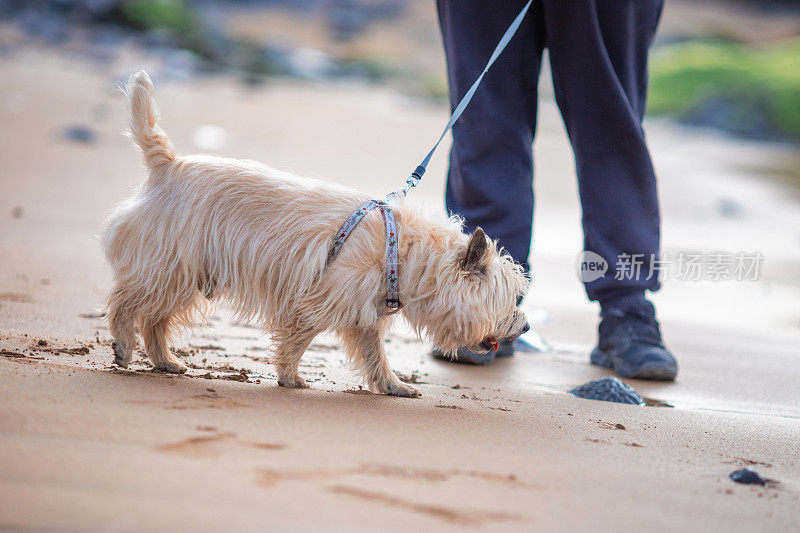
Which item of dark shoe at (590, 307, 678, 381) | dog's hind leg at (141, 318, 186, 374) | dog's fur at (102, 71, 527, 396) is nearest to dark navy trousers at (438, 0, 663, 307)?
dark shoe at (590, 307, 678, 381)

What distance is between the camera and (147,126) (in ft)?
9.94

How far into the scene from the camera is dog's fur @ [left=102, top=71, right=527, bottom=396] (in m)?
2.89

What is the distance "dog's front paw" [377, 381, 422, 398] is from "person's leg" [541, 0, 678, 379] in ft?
3.97

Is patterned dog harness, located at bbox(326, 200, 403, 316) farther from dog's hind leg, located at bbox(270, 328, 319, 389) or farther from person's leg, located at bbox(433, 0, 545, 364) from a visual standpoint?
person's leg, located at bbox(433, 0, 545, 364)

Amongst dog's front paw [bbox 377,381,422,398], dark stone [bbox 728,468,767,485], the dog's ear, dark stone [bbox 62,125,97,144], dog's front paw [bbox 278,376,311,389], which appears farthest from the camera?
dark stone [bbox 62,125,97,144]

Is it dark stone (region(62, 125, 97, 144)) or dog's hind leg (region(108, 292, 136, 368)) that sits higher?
dark stone (region(62, 125, 97, 144))

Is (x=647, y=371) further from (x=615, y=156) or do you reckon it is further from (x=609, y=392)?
(x=615, y=156)

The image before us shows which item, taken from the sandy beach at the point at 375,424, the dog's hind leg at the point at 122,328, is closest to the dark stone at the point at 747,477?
the sandy beach at the point at 375,424

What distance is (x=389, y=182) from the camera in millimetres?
9102

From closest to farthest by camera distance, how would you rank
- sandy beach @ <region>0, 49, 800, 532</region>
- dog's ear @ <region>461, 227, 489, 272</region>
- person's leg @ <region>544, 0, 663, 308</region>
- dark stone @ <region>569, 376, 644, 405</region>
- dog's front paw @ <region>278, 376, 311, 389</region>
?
sandy beach @ <region>0, 49, 800, 532</region>, dog's ear @ <region>461, 227, 489, 272</region>, dog's front paw @ <region>278, 376, 311, 389</region>, dark stone @ <region>569, 376, 644, 405</region>, person's leg @ <region>544, 0, 663, 308</region>

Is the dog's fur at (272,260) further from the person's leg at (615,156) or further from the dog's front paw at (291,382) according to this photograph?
the person's leg at (615,156)

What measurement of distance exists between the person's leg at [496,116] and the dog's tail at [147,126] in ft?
4.70

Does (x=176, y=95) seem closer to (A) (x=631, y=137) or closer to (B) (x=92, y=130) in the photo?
(B) (x=92, y=130)

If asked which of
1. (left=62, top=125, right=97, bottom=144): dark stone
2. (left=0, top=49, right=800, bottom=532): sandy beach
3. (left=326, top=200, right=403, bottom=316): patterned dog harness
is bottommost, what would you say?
(left=0, top=49, right=800, bottom=532): sandy beach
